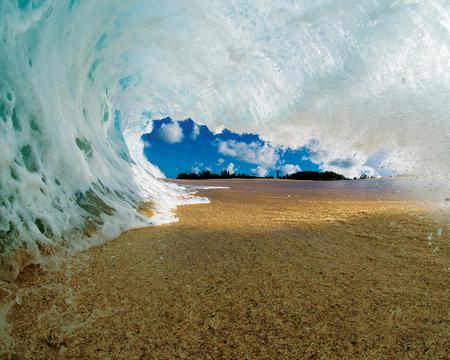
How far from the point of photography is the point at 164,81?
21.8 feet

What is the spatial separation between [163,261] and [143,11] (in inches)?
152

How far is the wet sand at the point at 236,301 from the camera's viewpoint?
1.31 m

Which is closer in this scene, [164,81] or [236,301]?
[236,301]

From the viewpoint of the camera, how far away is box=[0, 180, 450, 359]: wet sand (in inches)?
51.5

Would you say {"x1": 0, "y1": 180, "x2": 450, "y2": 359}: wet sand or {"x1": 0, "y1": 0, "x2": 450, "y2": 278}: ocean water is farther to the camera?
{"x1": 0, "y1": 0, "x2": 450, "y2": 278}: ocean water

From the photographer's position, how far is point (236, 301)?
1703 millimetres

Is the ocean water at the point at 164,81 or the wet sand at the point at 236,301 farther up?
the ocean water at the point at 164,81

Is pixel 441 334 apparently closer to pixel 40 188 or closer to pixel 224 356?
pixel 224 356

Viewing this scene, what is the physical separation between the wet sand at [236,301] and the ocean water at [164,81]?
1.80 ft

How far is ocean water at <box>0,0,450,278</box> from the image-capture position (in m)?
2.40

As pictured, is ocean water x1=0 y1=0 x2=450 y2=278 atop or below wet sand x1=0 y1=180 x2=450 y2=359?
atop

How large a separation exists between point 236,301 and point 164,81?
19.5 ft

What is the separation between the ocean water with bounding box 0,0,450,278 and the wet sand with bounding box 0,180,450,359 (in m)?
0.55

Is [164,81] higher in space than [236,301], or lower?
higher
